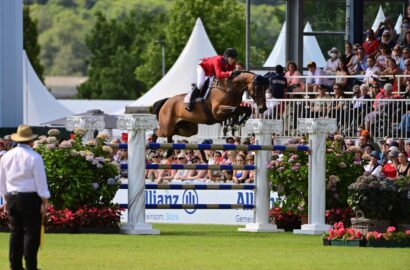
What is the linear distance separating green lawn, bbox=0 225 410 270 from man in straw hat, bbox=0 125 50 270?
102 centimetres

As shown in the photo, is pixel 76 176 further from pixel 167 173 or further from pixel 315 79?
pixel 315 79

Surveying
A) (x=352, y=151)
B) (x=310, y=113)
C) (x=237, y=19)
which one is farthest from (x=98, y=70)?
(x=352, y=151)

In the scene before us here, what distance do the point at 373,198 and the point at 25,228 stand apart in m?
7.42

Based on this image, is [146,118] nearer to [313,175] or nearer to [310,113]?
[313,175]

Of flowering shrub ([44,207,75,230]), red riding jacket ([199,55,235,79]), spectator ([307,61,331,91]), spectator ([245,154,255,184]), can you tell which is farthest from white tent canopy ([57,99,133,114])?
flowering shrub ([44,207,75,230])

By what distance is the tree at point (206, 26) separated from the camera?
251ft

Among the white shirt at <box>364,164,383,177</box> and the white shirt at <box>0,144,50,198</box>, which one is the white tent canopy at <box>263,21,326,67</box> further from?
the white shirt at <box>0,144,50,198</box>

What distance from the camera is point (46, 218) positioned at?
2125 centimetres

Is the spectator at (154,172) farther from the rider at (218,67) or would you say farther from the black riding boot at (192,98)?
the rider at (218,67)

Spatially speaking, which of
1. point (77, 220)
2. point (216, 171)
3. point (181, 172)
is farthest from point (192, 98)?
point (77, 220)

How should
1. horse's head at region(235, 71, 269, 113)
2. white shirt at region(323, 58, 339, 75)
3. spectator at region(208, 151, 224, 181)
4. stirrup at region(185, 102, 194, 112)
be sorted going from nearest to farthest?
horse's head at region(235, 71, 269, 113) → stirrup at region(185, 102, 194, 112) → spectator at region(208, 151, 224, 181) → white shirt at region(323, 58, 339, 75)

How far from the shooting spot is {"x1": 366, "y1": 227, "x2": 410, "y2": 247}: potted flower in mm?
18875

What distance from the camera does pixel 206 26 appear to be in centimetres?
7650

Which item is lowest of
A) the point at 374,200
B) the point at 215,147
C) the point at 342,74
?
the point at 374,200
